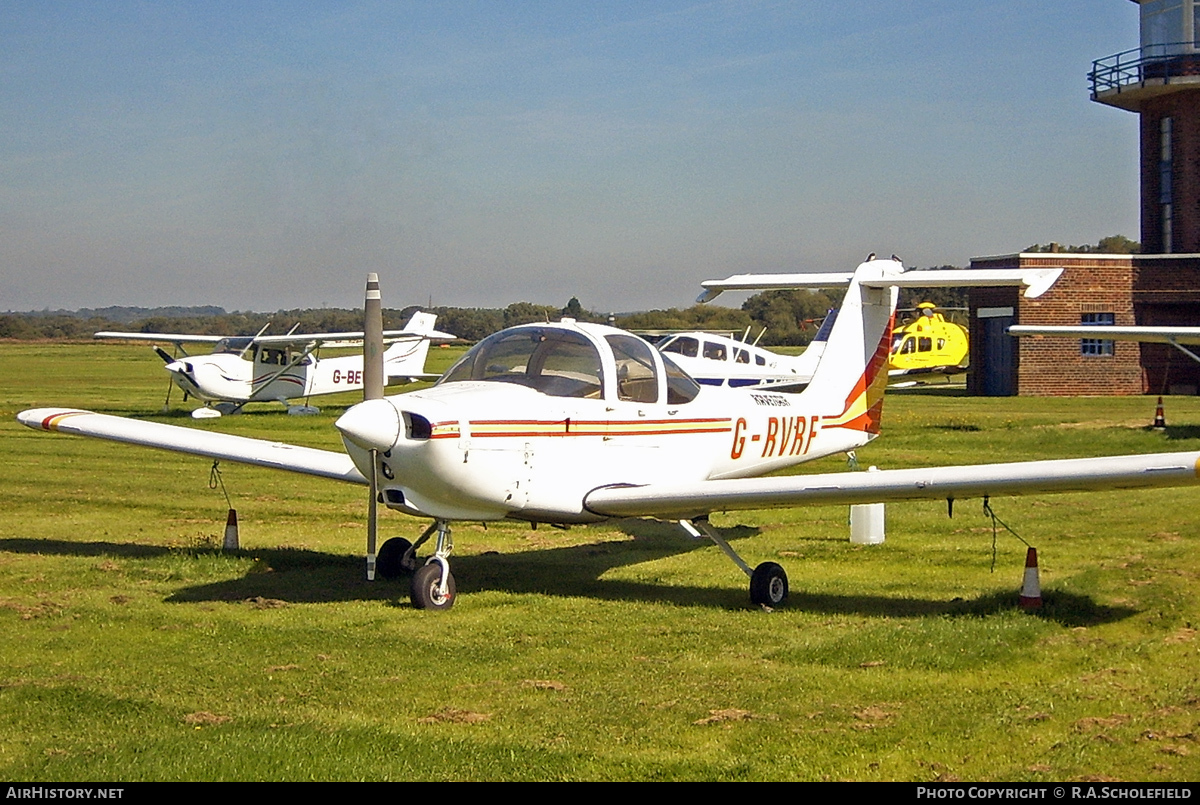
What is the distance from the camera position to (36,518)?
13.6 meters

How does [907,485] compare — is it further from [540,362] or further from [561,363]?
[540,362]

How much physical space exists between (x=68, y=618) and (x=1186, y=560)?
8.44 meters

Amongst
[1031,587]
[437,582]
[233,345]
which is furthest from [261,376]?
[1031,587]

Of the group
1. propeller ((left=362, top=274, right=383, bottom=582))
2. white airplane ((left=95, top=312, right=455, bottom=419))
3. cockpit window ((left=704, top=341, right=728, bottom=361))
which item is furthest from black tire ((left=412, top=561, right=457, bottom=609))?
white airplane ((left=95, top=312, right=455, bottom=419))

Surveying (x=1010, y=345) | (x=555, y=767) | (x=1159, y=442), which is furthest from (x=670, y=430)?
(x=1010, y=345)

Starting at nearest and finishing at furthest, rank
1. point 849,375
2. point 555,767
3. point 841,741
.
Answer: point 555,767, point 841,741, point 849,375

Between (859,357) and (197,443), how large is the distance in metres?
6.25

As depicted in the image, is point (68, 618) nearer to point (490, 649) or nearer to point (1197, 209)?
point (490, 649)

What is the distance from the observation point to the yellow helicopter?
41375mm

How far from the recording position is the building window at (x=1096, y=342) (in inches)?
1468

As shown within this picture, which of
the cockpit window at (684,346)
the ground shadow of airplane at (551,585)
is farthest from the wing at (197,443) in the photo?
the cockpit window at (684,346)

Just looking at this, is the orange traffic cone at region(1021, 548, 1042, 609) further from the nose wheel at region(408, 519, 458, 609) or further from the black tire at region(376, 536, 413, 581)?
the black tire at region(376, 536, 413, 581)

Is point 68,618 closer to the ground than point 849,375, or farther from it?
closer to the ground

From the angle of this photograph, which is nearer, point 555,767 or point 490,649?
point 555,767
